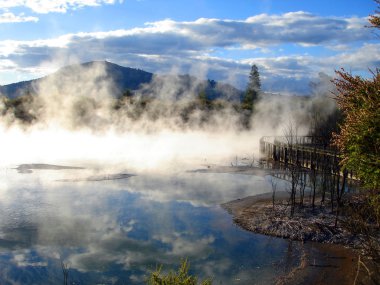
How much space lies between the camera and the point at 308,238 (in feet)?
50.1

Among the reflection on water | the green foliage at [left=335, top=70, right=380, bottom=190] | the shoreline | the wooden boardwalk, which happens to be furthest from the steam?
the green foliage at [left=335, top=70, right=380, bottom=190]

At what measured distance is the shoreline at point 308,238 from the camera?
484 inches

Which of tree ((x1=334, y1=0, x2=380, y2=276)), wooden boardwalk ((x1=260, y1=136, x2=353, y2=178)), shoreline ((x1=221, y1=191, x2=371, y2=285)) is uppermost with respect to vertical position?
tree ((x1=334, y1=0, x2=380, y2=276))

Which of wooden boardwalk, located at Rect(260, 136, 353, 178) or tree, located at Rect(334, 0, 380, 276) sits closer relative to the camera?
tree, located at Rect(334, 0, 380, 276)

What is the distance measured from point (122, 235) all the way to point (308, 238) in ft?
21.2

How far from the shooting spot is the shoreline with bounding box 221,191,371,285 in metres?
12.3

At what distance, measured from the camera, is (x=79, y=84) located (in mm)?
75312

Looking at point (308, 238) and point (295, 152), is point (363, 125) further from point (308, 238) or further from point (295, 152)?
point (295, 152)

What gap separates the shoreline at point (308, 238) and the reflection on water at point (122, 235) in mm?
588

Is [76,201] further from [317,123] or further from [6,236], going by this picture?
[317,123]

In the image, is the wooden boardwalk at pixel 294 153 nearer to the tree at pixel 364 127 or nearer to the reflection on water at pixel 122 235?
the reflection on water at pixel 122 235

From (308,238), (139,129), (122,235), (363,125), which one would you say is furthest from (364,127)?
(139,129)

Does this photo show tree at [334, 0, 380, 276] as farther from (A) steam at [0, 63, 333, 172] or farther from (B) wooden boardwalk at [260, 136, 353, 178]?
(A) steam at [0, 63, 333, 172]

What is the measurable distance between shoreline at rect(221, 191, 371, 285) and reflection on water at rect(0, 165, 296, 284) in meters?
0.59
